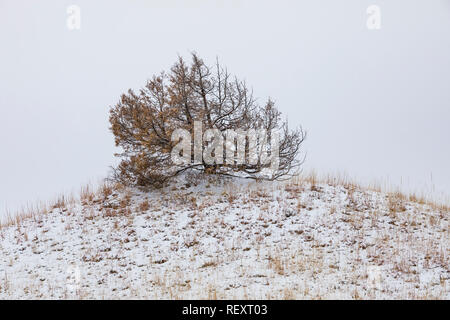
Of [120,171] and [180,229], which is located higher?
[120,171]

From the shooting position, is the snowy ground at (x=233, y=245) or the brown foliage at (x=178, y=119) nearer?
the snowy ground at (x=233, y=245)

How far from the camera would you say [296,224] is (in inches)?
494

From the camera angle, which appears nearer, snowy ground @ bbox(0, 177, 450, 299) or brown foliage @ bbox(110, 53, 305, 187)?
snowy ground @ bbox(0, 177, 450, 299)

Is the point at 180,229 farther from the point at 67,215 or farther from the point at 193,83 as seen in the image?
the point at 193,83

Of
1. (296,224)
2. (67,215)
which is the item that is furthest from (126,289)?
(67,215)

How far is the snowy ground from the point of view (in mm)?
9164

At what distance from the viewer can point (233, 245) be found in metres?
11.5

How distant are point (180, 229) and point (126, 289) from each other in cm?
353

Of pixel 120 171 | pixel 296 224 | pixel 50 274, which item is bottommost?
pixel 50 274

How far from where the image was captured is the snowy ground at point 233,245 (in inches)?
361
